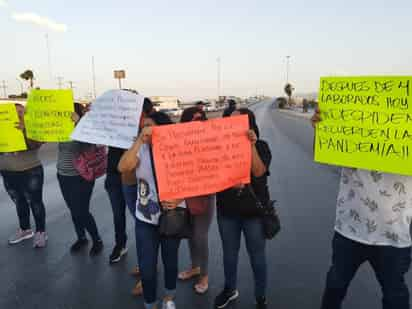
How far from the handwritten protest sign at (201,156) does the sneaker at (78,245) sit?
2.38 meters

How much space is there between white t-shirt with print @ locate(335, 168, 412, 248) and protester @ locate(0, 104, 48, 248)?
3.79 meters

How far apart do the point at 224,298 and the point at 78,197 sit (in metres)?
2.16

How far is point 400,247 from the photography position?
201cm

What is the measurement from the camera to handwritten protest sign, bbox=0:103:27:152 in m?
3.95

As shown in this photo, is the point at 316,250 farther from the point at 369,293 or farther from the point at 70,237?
the point at 70,237

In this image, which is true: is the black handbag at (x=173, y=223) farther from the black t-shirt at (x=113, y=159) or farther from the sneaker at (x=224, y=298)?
the black t-shirt at (x=113, y=159)

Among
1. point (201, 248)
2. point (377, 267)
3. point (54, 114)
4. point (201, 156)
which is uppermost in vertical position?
point (54, 114)

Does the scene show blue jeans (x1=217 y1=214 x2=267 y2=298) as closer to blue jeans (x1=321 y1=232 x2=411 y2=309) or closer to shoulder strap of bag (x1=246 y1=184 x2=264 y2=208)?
shoulder strap of bag (x1=246 y1=184 x2=264 y2=208)

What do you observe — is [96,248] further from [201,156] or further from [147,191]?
[201,156]

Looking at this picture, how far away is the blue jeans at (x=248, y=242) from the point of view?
2730mm

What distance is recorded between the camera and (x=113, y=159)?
3.54 m

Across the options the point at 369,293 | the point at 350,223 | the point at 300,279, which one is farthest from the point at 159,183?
the point at 369,293

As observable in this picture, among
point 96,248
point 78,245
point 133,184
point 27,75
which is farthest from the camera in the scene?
point 27,75

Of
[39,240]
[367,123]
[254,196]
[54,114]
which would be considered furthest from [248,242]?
[39,240]
